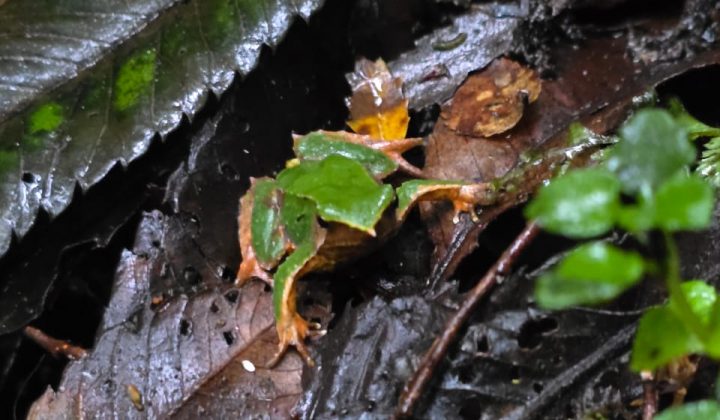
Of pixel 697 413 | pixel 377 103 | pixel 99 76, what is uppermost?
pixel 99 76

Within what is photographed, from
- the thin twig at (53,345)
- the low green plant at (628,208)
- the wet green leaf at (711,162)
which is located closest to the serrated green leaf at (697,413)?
the low green plant at (628,208)

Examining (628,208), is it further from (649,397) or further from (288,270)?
(288,270)

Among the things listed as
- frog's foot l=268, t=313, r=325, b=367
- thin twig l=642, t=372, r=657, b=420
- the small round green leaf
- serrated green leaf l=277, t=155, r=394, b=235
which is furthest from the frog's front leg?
the small round green leaf

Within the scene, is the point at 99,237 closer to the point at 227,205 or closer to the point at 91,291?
the point at 91,291

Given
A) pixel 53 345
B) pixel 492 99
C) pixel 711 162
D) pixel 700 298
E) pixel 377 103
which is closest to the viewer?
pixel 700 298

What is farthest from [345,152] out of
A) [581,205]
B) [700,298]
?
→ [581,205]

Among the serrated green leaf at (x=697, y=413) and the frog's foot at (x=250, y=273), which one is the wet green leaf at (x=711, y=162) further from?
the frog's foot at (x=250, y=273)

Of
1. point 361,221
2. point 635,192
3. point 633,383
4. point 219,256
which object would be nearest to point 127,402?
point 219,256
